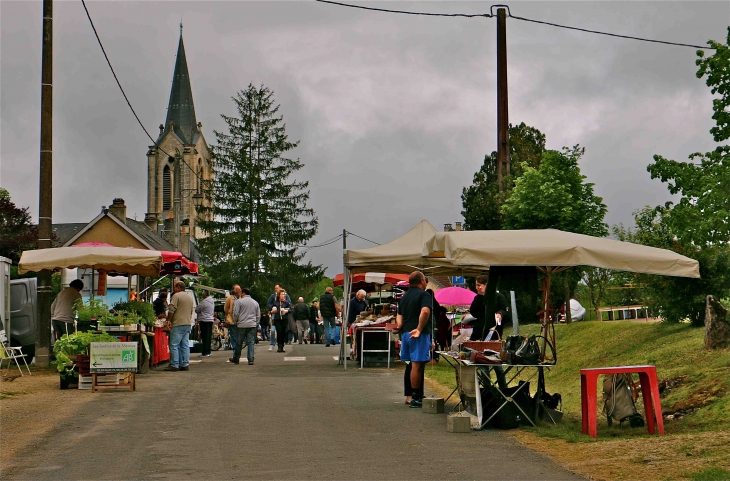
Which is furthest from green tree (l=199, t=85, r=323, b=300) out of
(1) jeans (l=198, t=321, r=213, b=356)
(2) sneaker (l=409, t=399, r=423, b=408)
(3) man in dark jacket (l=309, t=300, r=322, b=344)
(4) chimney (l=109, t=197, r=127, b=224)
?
(2) sneaker (l=409, t=399, r=423, b=408)

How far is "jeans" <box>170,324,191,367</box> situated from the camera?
21.6 meters

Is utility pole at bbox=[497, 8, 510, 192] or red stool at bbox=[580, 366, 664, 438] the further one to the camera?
utility pole at bbox=[497, 8, 510, 192]

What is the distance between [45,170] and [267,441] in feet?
43.5

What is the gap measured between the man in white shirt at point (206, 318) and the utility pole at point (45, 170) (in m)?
5.20

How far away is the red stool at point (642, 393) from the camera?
10.9m

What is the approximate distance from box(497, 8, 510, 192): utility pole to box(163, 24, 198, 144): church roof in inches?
3142

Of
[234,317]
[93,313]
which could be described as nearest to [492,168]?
[234,317]

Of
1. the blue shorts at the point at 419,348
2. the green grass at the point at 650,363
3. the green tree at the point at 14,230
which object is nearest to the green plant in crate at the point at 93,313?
the green grass at the point at 650,363

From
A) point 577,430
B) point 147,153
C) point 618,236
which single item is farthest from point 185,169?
point 577,430

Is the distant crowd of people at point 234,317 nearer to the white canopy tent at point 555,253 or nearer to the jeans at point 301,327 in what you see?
the jeans at point 301,327

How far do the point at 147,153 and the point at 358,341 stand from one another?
280ft

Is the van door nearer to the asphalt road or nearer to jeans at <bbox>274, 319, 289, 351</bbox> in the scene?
jeans at <bbox>274, 319, 289, 351</bbox>

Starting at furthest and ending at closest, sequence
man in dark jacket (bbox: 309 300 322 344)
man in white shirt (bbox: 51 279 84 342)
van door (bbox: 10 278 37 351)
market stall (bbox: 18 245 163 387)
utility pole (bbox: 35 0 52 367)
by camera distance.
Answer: man in dark jacket (bbox: 309 300 322 344), van door (bbox: 10 278 37 351), utility pole (bbox: 35 0 52 367), man in white shirt (bbox: 51 279 84 342), market stall (bbox: 18 245 163 387)

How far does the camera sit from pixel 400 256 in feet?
67.3
